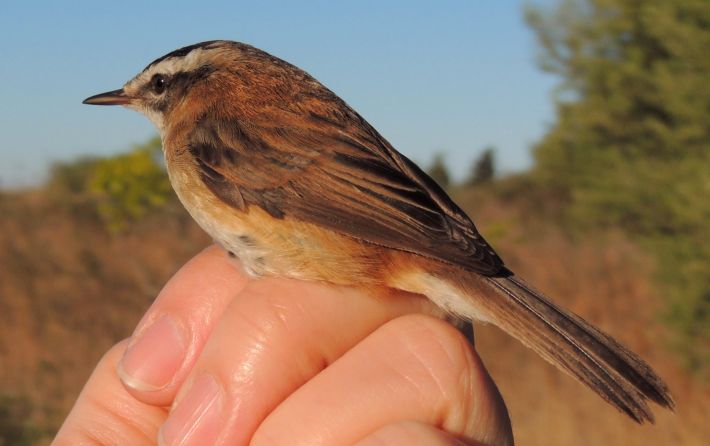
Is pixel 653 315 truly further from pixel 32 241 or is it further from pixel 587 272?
pixel 32 241

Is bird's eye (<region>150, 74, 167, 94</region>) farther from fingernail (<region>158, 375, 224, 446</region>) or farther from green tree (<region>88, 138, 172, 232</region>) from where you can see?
green tree (<region>88, 138, 172, 232</region>)

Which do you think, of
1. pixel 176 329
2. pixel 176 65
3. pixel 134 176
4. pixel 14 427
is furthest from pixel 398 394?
pixel 134 176

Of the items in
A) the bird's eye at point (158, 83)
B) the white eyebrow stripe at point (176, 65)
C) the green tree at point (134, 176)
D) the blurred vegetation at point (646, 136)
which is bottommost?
the green tree at point (134, 176)

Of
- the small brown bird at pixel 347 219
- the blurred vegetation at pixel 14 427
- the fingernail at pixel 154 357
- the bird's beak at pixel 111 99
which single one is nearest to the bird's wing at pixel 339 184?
the small brown bird at pixel 347 219

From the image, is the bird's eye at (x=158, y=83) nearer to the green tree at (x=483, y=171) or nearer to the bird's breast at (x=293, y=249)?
the bird's breast at (x=293, y=249)

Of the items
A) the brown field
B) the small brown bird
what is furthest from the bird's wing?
the brown field

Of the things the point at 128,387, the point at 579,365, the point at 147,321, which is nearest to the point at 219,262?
the point at 147,321
